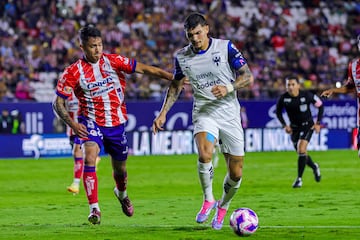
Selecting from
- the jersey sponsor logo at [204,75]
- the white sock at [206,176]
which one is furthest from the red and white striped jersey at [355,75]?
the white sock at [206,176]

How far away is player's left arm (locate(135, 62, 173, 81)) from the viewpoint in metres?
12.1

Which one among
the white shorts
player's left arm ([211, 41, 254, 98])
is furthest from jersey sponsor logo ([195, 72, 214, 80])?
the white shorts

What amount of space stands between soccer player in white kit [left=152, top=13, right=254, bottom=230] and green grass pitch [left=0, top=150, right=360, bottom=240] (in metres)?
0.67

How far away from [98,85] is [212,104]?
163 centimetres

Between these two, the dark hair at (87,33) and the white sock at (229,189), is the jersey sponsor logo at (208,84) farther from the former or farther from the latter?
the dark hair at (87,33)

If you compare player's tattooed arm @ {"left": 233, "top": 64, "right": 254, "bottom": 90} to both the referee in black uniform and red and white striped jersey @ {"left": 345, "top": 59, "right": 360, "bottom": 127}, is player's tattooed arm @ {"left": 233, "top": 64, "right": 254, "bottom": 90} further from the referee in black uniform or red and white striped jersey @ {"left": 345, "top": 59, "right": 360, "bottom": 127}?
the referee in black uniform

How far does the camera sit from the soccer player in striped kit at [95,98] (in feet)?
39.9

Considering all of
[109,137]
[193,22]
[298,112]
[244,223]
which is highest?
[193,22]

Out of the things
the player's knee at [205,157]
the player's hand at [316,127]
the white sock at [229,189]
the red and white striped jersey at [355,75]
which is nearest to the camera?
the player's knee at [205,157]

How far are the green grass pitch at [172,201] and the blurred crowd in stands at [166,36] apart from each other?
4555 millimetres

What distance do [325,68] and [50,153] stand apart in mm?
12585

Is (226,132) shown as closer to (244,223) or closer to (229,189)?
(229,189)

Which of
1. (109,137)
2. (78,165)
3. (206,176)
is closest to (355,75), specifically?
(206,176)

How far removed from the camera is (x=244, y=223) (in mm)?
10922
